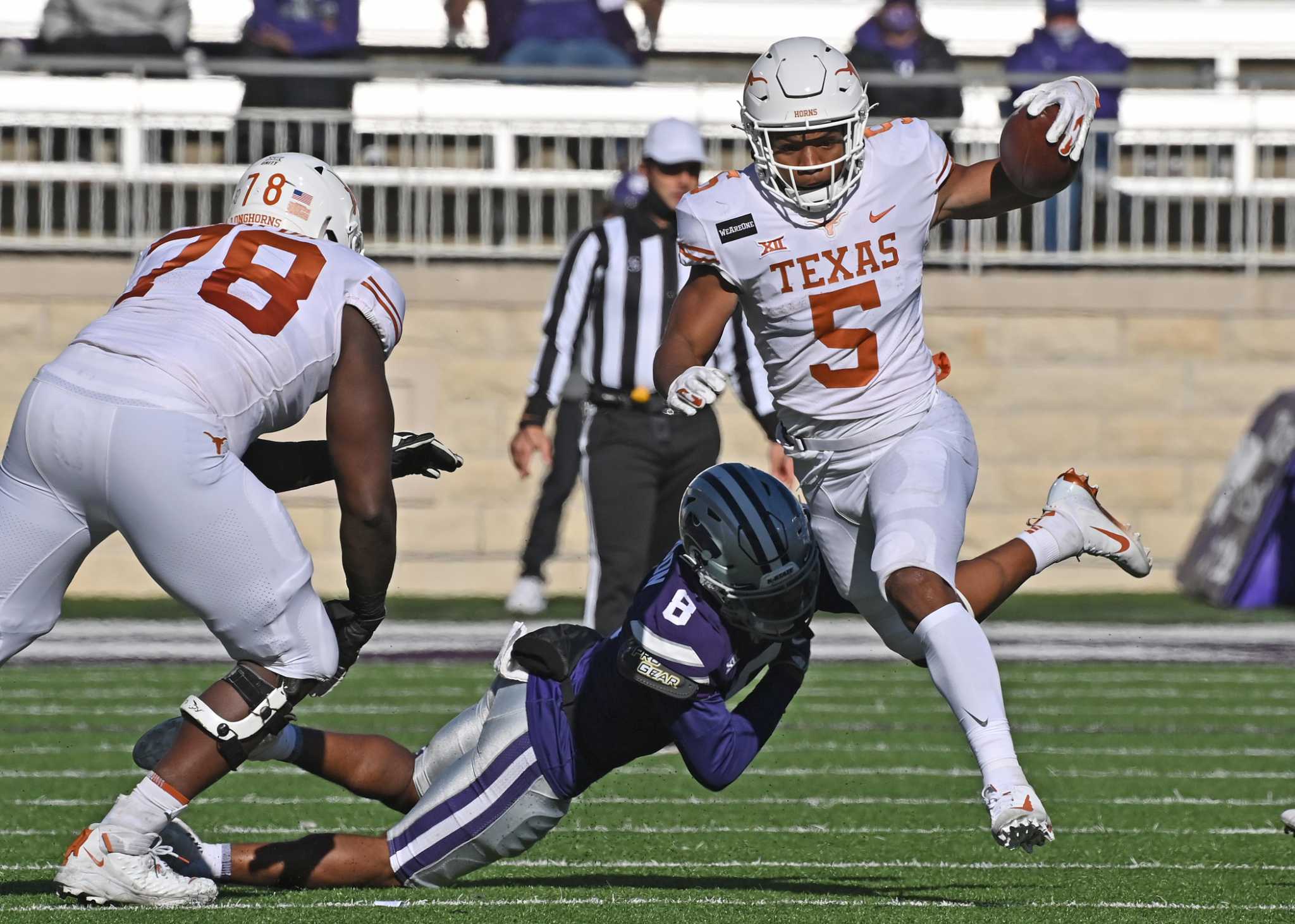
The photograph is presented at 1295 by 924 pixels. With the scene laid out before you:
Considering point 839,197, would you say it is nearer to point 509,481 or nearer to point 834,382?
point 834,382

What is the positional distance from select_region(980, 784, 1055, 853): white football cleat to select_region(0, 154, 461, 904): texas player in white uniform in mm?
1259

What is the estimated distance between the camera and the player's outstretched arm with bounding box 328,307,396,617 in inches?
159

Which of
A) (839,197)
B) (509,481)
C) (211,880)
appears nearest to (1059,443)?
(509,481)

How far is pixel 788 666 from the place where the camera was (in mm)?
4434

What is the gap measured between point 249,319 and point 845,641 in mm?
6201

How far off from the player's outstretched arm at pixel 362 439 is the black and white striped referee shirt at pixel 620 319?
274 centimetres

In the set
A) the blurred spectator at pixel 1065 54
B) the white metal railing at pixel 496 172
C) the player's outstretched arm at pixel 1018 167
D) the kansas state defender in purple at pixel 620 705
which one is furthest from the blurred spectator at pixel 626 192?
the kansas state defender in purple at pixel 620 705

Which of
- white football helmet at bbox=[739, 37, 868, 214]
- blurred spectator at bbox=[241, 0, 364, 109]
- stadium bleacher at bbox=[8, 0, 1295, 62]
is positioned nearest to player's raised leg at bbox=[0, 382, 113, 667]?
white football helmet at bbox=[739, 37, 868, 214]

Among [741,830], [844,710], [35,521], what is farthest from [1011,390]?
[35,521]

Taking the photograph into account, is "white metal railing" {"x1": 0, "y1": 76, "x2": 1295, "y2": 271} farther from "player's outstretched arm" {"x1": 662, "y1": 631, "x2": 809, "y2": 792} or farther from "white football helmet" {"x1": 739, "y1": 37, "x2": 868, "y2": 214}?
"player's outstretched arm" {"x1": 662, "y1": 631, "x2": 809, "y2": 792}

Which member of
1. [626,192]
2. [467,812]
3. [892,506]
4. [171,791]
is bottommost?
[467,812]

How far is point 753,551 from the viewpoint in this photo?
421 centimetres

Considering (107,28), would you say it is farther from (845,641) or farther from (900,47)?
(845,641)

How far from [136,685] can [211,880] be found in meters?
3.97
